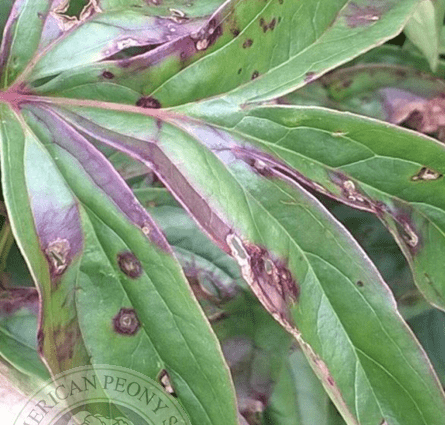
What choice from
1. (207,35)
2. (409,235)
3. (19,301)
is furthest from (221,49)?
(19,301)

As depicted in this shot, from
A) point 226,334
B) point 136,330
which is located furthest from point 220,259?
point 136,330

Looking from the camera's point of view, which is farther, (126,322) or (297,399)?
(297,399)

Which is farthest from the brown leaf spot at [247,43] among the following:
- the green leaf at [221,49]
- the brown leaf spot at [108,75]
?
the brown leaf spot at [108,75]

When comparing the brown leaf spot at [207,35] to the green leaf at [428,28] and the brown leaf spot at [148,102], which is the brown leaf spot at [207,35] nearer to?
the brown leaf spot at [148,102]

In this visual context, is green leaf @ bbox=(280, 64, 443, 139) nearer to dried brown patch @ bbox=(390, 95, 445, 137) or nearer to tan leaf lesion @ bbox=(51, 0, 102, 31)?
dried brown patch @ bbox=(390, 95, 445, 137)

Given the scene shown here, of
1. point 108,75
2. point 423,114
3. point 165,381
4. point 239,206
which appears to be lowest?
point 165,381

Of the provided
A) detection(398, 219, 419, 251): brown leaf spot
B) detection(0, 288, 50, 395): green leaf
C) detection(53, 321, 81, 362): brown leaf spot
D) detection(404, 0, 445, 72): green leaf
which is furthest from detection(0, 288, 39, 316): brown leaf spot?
detection(404, 0, 445, 72): green leaf

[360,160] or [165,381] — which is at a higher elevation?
[360,160]

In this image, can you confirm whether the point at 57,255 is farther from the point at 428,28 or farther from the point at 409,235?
the point at 428,28
